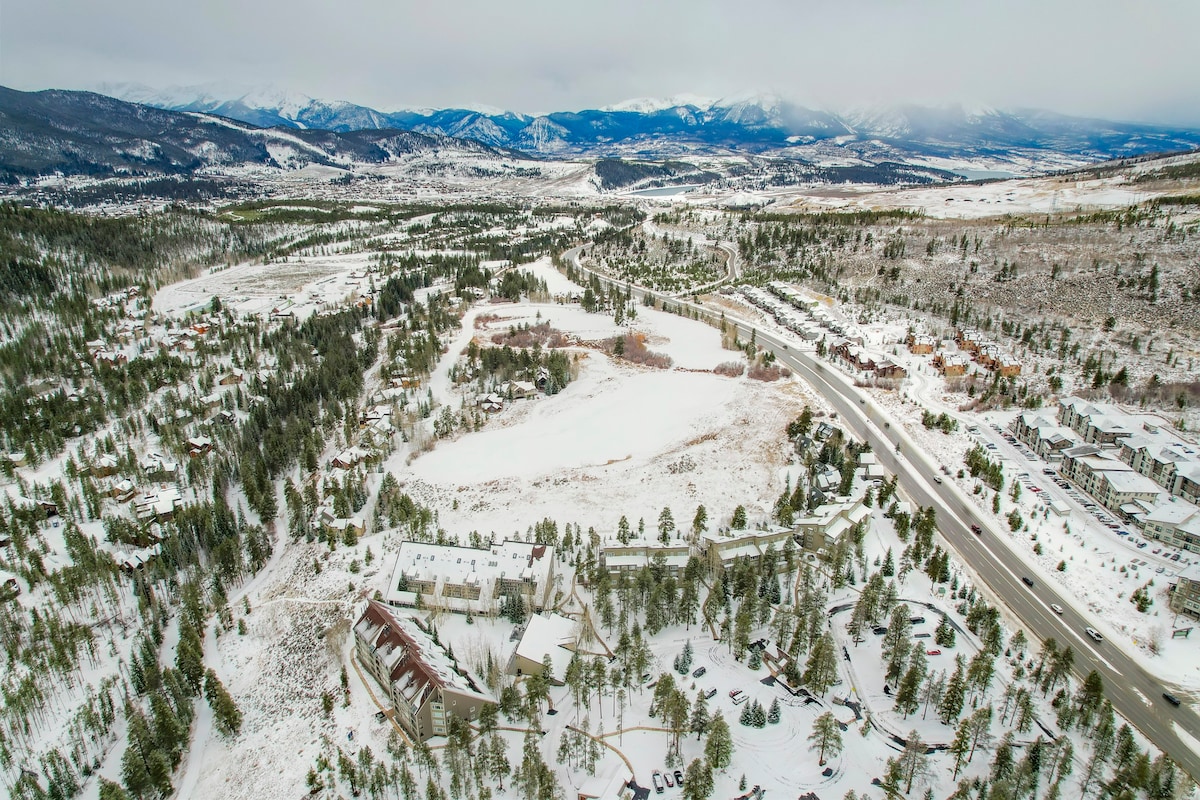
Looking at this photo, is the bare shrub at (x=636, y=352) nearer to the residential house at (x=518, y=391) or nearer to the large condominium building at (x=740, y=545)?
the residential house at (x=518, y=391)

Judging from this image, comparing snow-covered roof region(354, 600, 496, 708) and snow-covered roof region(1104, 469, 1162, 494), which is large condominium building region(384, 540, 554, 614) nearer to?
snow-covered roof region(354, 600, 496, 708)

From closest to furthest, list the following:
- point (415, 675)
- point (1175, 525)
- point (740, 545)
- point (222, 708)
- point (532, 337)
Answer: point (415, 675)
point (222, 708)
point (740, 545)
point (1175, 525)
point (532, 337)

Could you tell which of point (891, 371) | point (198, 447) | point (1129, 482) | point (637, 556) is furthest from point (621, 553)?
point (891, 371)

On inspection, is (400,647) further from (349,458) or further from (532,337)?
Answer: (532,337)

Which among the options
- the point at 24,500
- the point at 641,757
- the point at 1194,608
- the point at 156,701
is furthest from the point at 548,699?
the point at 24,500

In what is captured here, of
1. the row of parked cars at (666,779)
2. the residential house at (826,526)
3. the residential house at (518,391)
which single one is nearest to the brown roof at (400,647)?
the row of parked cars at (666,779)
